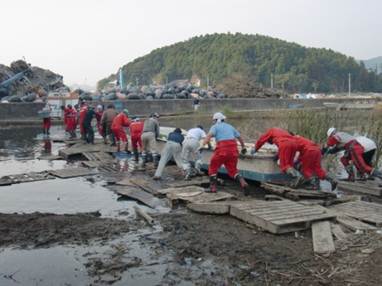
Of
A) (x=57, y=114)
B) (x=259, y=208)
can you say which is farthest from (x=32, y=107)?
(x=259, y=208)

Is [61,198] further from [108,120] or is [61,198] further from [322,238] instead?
[108,120]

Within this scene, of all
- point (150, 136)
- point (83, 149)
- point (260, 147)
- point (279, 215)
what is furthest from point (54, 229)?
point (83, 149)

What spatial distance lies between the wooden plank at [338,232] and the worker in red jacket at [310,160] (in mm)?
2368

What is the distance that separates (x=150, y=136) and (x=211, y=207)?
5.48 metres

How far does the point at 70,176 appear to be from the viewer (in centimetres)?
1238

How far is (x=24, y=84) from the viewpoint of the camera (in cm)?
3716

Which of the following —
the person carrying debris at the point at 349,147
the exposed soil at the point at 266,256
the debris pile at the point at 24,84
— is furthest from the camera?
the debris pile at the point at 24,84

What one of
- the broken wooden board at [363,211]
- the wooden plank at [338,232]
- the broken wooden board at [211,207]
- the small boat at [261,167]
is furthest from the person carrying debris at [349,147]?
the wooden plank at [338,232]

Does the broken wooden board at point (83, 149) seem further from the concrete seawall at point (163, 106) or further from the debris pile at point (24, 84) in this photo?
the debris pile at point (24, 84)

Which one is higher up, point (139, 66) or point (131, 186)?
point (139, 66)

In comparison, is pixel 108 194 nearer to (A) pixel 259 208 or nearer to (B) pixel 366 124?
(A) pixel 259 208

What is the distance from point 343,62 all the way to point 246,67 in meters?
29.1

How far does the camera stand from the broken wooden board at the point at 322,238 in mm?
6156

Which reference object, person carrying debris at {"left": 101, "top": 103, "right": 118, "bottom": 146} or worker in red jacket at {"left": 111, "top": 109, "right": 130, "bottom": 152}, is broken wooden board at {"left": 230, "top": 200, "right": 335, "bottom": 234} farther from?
person carrying debris at {"left": 101, "top": 103, "right": 118, "bottom": 146}
